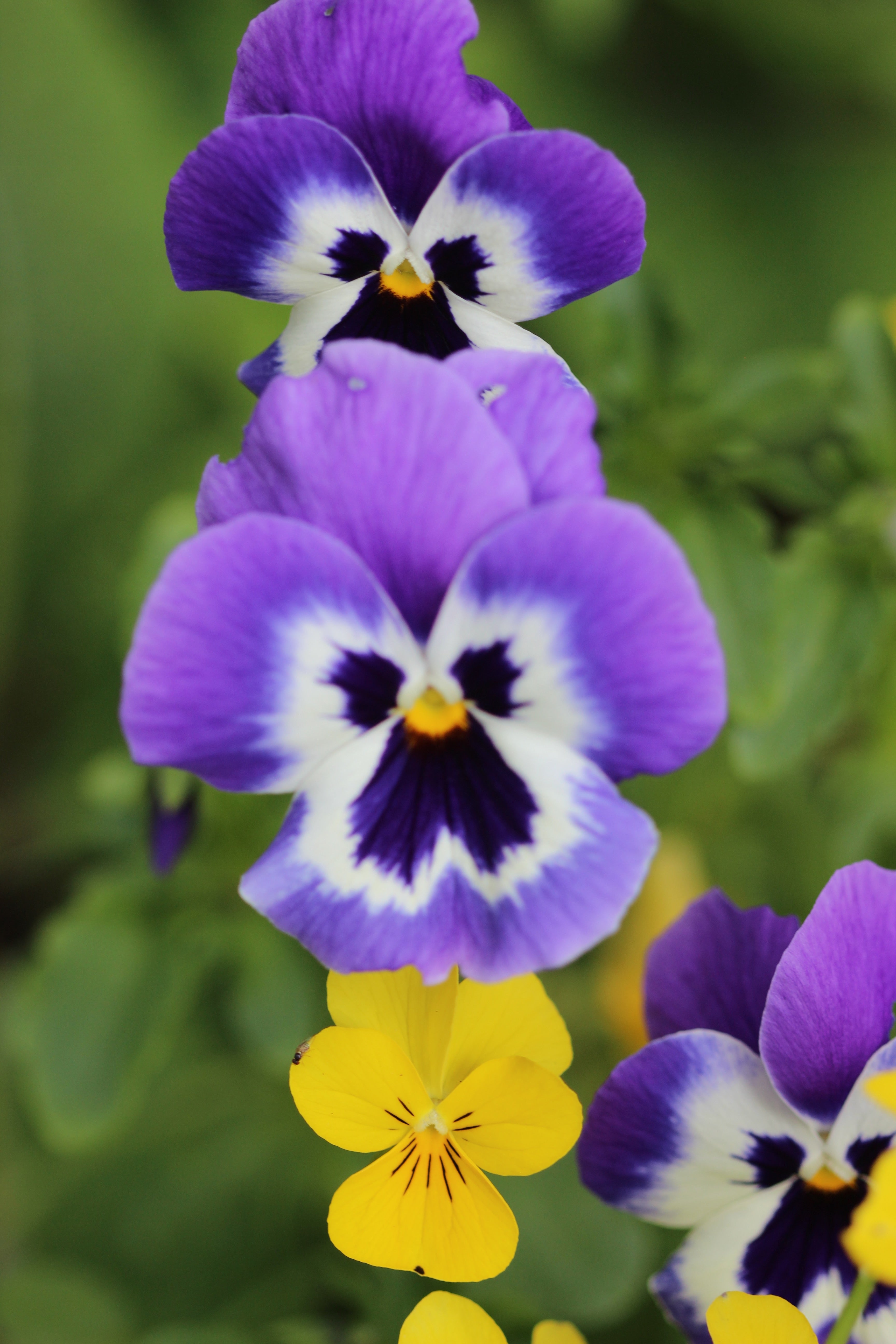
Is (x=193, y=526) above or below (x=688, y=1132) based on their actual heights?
above

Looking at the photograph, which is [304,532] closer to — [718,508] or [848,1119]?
[848,1119]

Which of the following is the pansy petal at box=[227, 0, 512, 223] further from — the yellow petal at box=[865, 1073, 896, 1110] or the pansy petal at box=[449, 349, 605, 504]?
the yellow petal at box=[865, 1073, 896, 1110]

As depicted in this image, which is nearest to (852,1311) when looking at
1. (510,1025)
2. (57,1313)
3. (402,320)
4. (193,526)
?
(510,1025)

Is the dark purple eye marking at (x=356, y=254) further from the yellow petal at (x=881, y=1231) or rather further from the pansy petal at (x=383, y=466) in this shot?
the yellow petal at (x=881, y=1231)

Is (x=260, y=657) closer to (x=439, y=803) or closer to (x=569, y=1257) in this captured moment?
(x=439, y=803)

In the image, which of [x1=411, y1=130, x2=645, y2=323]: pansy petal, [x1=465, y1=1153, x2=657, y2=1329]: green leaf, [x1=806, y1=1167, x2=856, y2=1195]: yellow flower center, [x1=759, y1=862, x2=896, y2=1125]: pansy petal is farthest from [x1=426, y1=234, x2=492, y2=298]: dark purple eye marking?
[x1=465, y1=1153, x2=657, y2=1329]: green leaf

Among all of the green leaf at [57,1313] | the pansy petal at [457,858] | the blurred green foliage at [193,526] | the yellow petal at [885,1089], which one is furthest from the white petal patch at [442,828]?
the green leaf at [57,1313]

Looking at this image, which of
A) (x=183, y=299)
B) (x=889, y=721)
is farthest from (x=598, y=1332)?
(x=183, y=299)
